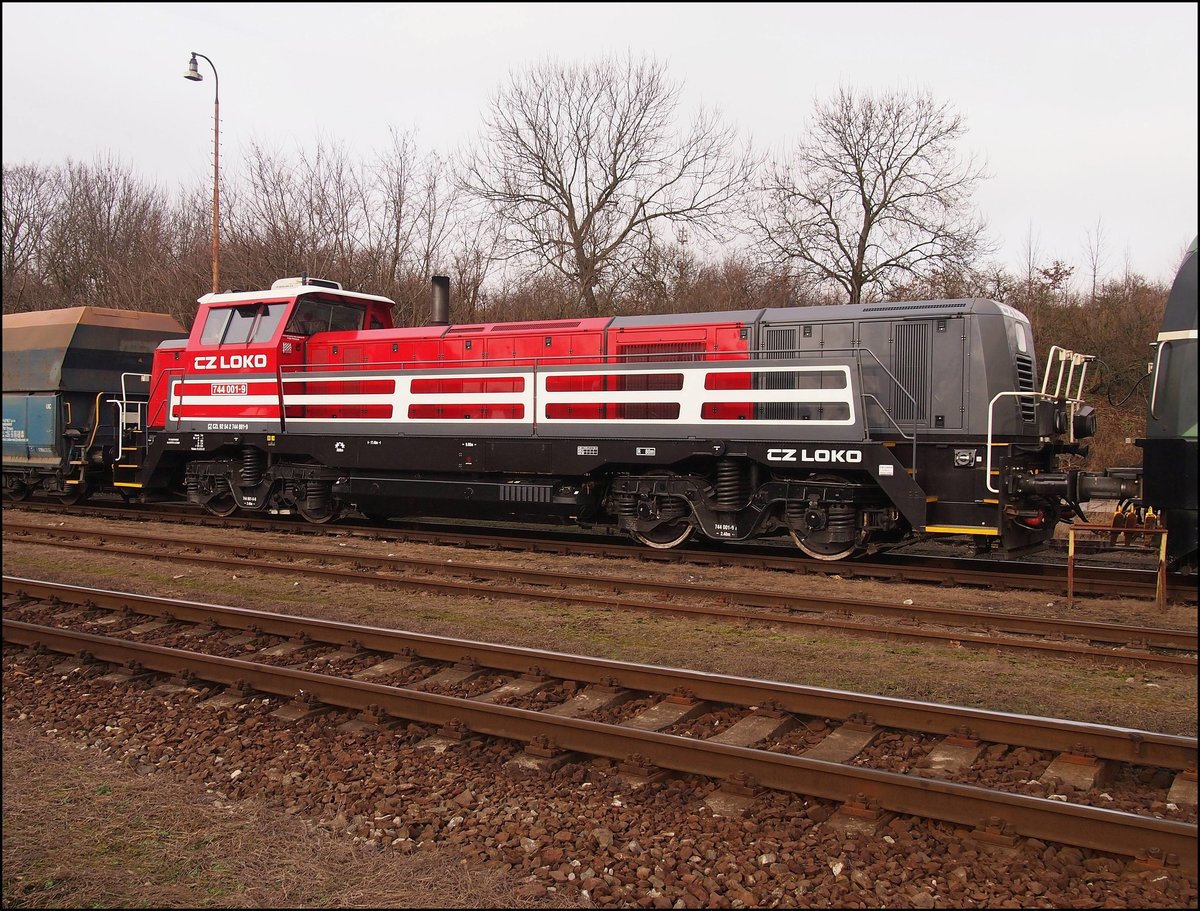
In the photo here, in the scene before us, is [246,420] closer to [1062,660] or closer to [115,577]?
→ [115,577]

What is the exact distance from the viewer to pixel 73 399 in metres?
17.5

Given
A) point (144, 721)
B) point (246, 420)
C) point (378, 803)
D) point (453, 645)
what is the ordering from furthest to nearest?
point (246, 420) < point (453, 645) < point (144, 721) < point (378, 803)

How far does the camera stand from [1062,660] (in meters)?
7.09

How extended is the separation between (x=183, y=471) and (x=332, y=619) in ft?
30.6

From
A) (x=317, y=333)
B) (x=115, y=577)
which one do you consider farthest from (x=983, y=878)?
(x=317, y=333)

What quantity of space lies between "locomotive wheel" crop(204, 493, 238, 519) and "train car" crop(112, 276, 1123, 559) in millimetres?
352

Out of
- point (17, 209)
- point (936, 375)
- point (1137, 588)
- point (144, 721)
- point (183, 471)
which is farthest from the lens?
point (17, 209)

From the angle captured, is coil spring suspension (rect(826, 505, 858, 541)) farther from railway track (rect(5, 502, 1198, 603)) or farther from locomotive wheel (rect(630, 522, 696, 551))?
locomotive wheel (rect(630, 522, 696, 551))

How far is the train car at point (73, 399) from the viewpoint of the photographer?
17.3 metres

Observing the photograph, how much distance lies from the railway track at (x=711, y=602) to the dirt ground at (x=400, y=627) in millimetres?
140

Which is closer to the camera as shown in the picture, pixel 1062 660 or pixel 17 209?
pixel 1062 660

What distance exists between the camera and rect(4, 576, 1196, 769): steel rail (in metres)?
4.98

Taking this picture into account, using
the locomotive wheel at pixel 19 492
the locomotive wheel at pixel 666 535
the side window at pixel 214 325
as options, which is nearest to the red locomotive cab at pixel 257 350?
the side window at pixel 214 325

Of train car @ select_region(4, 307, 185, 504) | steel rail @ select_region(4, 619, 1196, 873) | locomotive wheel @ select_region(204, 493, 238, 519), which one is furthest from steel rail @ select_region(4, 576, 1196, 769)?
train car @ select_region(4, 307, 185, 504)
